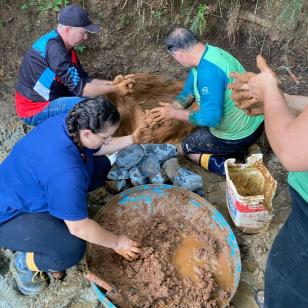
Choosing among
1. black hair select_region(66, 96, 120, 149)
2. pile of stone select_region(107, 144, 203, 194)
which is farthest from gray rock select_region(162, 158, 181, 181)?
black hair select_region(66, 96, 120, 149)

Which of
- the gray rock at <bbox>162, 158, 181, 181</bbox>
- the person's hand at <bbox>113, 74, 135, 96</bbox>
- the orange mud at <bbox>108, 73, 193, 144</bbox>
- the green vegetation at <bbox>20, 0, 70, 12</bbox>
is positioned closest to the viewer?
the gray rock at <bbox>162, 158, 181, 181</bbox>

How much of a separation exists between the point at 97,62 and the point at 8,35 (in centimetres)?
88

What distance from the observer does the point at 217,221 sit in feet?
8.52

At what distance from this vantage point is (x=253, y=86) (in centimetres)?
181

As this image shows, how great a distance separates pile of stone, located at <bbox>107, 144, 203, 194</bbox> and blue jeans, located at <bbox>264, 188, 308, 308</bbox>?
4.20 ft

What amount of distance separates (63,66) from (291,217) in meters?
2.05

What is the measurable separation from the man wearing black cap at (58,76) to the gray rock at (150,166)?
1.94 ft

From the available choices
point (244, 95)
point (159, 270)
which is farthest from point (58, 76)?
point (159, 270)

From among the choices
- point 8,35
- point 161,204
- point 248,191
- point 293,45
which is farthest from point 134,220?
point 293,45

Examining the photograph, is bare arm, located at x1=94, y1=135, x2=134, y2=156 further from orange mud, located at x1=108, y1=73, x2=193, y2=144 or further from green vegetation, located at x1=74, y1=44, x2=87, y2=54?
green vegetation, located at x1=74, y1=44, x2=87, y2=54

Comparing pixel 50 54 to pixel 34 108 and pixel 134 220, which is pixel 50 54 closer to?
pixel 34 108

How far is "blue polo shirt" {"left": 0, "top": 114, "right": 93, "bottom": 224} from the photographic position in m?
1.96

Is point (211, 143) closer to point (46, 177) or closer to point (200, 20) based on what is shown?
point (200, 20)

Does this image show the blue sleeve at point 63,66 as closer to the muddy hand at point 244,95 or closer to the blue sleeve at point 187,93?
the blue sleeve at point 187,93
